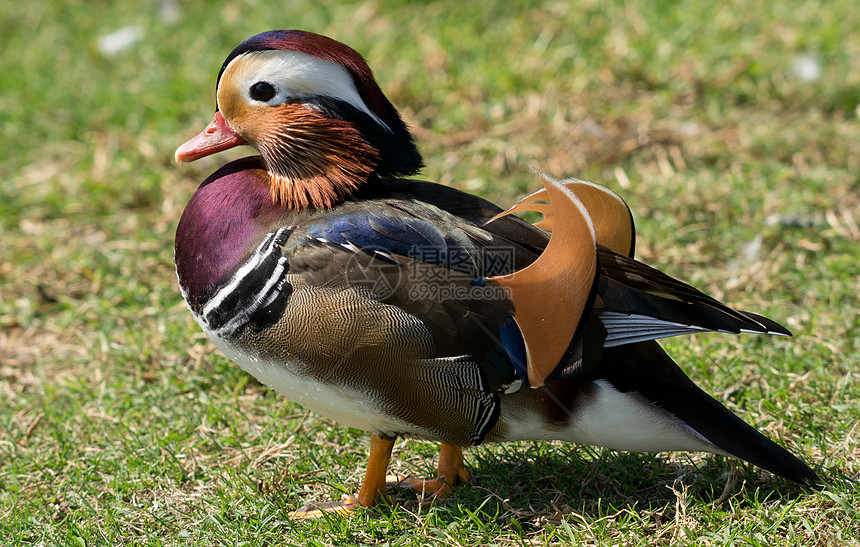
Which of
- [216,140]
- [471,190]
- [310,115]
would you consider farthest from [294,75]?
[471,190]

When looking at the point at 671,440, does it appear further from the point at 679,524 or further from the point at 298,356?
the point at 298,356

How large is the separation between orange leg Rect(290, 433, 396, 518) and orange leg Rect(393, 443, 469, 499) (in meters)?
0.13

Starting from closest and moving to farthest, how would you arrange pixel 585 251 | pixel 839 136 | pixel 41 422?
pixel 585 251 < pixel 41 422 < pixel 839 136

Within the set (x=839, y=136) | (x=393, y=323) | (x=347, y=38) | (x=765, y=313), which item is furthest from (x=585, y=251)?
(x=347, y=38)

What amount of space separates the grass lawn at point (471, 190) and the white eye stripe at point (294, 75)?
1101mm

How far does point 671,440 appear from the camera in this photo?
7.59ft

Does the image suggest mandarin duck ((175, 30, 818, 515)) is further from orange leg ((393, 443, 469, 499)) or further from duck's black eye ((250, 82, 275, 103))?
orange leg ((393, 443, 469, 499))

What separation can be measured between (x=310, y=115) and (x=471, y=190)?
196cm

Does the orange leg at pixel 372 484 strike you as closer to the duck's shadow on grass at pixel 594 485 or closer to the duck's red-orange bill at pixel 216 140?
the duck's shadow on grass at pixel 594 485

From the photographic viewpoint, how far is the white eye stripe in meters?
2.25

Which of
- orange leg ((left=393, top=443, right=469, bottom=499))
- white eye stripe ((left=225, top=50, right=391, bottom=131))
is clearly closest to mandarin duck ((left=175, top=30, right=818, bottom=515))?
white eye stripe ((left=225, top=50, right=391, bottom=131))

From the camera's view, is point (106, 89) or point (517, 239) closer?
point (517, 239)

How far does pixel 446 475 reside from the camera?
258cm

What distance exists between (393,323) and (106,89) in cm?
368
